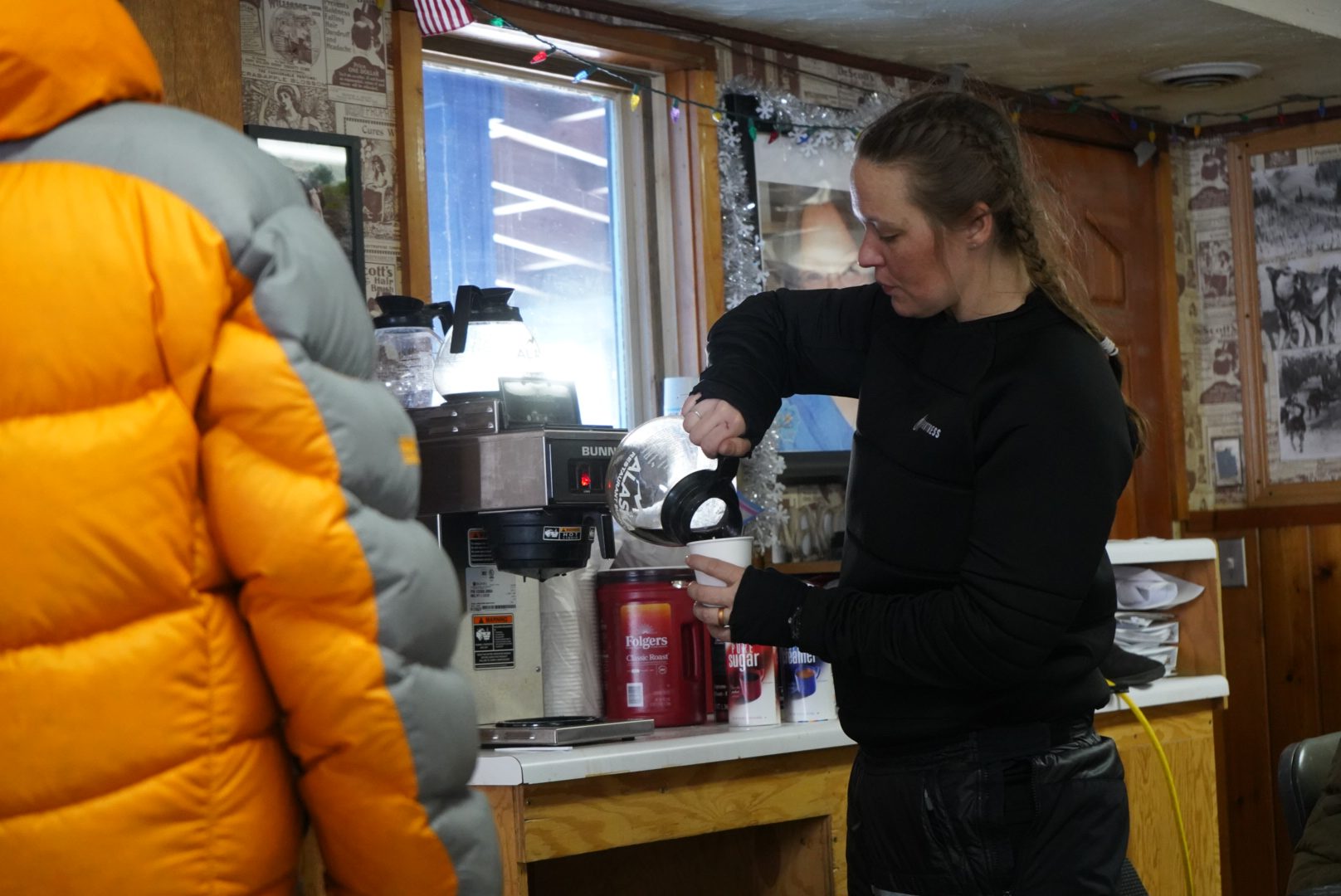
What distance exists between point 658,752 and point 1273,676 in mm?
2706

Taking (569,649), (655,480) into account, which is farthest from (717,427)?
(569,649)

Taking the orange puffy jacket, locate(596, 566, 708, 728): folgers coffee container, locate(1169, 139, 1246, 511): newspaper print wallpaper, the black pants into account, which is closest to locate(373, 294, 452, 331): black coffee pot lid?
locate(596, 566, 708, 728): folgers coffee container

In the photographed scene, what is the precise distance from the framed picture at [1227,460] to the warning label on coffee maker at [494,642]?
2.69 m

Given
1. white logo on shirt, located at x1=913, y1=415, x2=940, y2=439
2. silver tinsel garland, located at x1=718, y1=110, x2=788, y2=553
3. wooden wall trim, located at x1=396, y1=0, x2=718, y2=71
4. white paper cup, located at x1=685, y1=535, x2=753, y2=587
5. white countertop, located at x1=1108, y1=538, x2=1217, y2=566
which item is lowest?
white countertop, located at x1=1108, y1=538, x2=1217, y2=566

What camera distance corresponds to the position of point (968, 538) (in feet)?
4.96

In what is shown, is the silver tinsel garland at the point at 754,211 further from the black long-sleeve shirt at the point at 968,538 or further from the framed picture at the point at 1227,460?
the framed picture at the point at 1227,460

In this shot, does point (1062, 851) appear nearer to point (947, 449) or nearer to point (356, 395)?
point (947, 449)

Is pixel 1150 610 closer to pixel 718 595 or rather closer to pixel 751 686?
pixel 751 686

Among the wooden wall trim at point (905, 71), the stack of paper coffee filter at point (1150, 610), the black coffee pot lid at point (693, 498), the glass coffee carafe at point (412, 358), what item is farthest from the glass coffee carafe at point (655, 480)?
the stack of paper coffee filter at point (1150, 610)

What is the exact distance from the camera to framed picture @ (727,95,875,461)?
3332 millimetres

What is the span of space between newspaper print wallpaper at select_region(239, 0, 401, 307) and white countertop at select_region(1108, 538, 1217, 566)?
1535 mm

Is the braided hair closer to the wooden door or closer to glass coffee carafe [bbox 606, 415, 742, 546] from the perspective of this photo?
glass coffee carafe [bbox 606, 415, 742, 546]

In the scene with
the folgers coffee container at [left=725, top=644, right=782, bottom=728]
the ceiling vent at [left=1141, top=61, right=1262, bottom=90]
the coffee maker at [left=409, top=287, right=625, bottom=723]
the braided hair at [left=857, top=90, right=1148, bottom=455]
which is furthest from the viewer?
the ceiling vent at [left=1141, top=61, right=1262, bottom=90]

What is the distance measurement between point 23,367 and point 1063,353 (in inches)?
38.9
